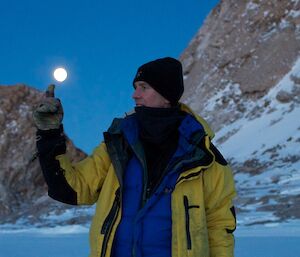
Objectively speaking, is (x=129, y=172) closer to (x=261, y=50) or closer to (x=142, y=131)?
(x=142, y=131)

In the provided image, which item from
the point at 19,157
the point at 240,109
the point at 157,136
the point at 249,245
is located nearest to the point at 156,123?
the point at 157,136

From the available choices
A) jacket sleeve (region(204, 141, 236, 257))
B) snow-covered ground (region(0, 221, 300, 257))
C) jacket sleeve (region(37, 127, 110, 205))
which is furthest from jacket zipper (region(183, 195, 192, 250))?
snow-covered ground (region(0, 221, 300, 257))

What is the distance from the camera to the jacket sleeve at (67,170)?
245 cm

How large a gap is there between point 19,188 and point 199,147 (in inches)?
916

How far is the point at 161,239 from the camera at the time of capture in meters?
2.34

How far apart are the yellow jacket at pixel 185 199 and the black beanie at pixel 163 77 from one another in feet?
0.56

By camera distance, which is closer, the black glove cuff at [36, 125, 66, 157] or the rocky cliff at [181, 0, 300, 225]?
the black glove cuff at [36, 125, 66, 157]

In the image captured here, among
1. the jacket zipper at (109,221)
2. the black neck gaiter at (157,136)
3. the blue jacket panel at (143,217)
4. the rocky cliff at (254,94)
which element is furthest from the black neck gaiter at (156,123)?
the rocky cliff at (254,94)

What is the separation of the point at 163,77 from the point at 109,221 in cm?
73

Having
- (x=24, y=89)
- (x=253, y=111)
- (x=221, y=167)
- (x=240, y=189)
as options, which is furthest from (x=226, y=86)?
(x=221, y=167)

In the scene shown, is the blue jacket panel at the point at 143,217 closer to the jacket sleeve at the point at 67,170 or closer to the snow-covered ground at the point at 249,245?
the jacket sleeve at the point at 67,170

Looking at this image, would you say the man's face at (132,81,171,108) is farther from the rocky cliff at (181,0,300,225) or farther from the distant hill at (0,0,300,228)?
the distant hill at (0,0,300,228)

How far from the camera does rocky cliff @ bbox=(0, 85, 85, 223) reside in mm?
23594

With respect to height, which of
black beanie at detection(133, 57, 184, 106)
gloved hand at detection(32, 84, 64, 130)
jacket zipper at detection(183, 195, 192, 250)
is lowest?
jacket zipper at detection(183, 195, 192, 250)
